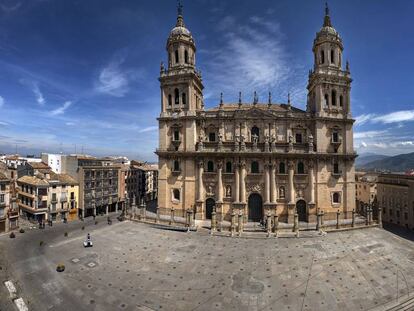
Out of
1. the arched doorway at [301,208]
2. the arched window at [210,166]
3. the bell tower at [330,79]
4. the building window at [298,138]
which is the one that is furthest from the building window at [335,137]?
the arched window at [210,166]

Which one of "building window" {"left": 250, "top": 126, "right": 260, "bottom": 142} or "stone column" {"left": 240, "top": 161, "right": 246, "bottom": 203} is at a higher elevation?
"building window" {"left": 250, "top": 126, "right": 260, "bottom": 142}

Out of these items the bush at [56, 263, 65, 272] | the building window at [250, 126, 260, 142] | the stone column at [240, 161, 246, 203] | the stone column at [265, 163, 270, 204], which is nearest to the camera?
the bush at [56, 263, 65, 272]

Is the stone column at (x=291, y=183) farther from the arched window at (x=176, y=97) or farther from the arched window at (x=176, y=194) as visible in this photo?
the arched window at (x=176, y=97)

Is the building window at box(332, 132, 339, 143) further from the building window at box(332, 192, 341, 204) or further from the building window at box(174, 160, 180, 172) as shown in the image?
the building window at box(174, 160, 180, 172)

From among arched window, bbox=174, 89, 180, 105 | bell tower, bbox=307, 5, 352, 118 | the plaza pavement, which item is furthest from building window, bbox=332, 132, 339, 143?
arched window, bbox=174, 89, 180, 105

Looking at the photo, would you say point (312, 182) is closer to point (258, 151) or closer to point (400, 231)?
point (258, 151)

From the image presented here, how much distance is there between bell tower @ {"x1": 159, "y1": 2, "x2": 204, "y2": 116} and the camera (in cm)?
4675

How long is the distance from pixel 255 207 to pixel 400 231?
2348cm

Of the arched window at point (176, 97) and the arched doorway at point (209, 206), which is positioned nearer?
the arched doorway at point (209, 206)

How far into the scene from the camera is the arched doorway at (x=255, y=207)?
146 feet

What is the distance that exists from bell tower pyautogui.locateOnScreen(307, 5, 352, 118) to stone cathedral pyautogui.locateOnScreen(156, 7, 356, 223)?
170 mm

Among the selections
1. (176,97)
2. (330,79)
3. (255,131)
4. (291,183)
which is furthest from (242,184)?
(330,79)

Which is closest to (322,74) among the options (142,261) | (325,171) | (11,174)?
(325,171)

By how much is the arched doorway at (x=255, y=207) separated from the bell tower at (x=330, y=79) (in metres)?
18.1
